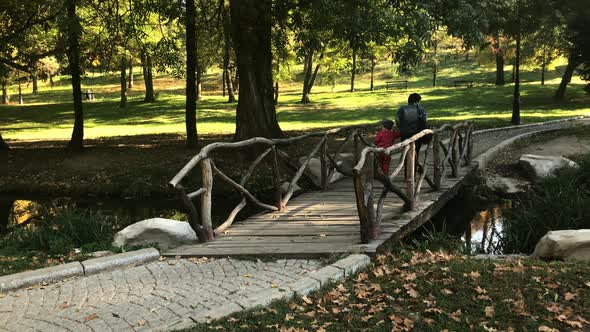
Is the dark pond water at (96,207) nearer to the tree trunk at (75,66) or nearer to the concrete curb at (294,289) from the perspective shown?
the tree trunk at (75,66)

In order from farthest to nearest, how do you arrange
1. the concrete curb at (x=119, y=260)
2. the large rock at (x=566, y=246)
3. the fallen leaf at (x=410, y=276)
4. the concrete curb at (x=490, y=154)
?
1. the concrete curb at (x=490, y=154)
2. the large rock at (x=566, y=246)
3. the concrete curb at (x=119, y=260)
4. the fallen leaf at (x=410, y=276)

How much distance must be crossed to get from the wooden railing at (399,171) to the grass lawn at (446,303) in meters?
1.34

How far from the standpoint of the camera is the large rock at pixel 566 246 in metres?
6.29

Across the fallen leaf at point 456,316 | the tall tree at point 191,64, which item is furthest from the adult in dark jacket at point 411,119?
the tall tree at point 191,64

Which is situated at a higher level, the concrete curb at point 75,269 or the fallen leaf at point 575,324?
the fallen leaf at point 575,324

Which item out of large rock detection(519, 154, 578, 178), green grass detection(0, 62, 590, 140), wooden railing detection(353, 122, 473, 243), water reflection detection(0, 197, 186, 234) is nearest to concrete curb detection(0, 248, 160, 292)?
wooden railing detection(353, 122, 473, 243)

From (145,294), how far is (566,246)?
16.3 ft

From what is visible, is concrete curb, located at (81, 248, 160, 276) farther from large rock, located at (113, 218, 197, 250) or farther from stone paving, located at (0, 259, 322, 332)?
large rock, located at (113, 218, 197, 250)

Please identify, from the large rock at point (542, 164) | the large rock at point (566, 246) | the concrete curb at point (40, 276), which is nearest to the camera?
the concrete curb at point (40, 276)

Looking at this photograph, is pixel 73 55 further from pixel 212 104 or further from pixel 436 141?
pixel 212 104

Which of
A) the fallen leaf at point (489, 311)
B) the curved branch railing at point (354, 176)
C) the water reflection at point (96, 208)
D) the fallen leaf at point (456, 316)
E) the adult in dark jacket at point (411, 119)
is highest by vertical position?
the adult in dark jacket at point (411, 119)

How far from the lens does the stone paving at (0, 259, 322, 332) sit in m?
4.73

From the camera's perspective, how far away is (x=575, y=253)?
6.33 meters

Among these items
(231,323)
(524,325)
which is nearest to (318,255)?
(231,323)
